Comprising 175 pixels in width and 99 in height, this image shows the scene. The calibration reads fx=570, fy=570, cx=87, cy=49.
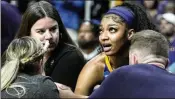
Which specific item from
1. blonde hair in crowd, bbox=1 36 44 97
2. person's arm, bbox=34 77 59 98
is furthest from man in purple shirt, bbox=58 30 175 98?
blonde hair in crowd, bbox=1 36 44 97

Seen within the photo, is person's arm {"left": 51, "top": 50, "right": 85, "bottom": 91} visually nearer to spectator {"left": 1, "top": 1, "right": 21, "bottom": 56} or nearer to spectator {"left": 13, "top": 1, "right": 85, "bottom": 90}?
spectator {"left": 13, "top": 1, "right": 85, "bottom": 90}

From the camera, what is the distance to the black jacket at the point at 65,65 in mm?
5156

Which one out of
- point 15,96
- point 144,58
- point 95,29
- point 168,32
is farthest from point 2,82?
point 168,32

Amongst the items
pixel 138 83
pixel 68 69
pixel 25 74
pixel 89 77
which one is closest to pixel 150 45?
pixel 138 83

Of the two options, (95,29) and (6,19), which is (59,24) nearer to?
(6,19)

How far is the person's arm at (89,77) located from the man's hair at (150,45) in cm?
93

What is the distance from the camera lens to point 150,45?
3818 millimetres

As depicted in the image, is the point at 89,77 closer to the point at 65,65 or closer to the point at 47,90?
the point at 65,65

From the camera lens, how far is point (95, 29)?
8.57 meters

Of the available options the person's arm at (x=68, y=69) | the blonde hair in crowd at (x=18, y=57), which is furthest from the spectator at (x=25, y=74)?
the person's arm at (x=68, y=69)

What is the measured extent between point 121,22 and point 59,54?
80 centimetres

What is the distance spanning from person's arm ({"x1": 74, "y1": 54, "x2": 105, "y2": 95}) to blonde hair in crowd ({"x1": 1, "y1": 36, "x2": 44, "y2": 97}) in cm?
70

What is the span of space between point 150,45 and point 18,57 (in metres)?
1.01

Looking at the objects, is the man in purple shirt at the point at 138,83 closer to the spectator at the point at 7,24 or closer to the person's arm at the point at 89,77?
the person's arm at the point at 89,77
